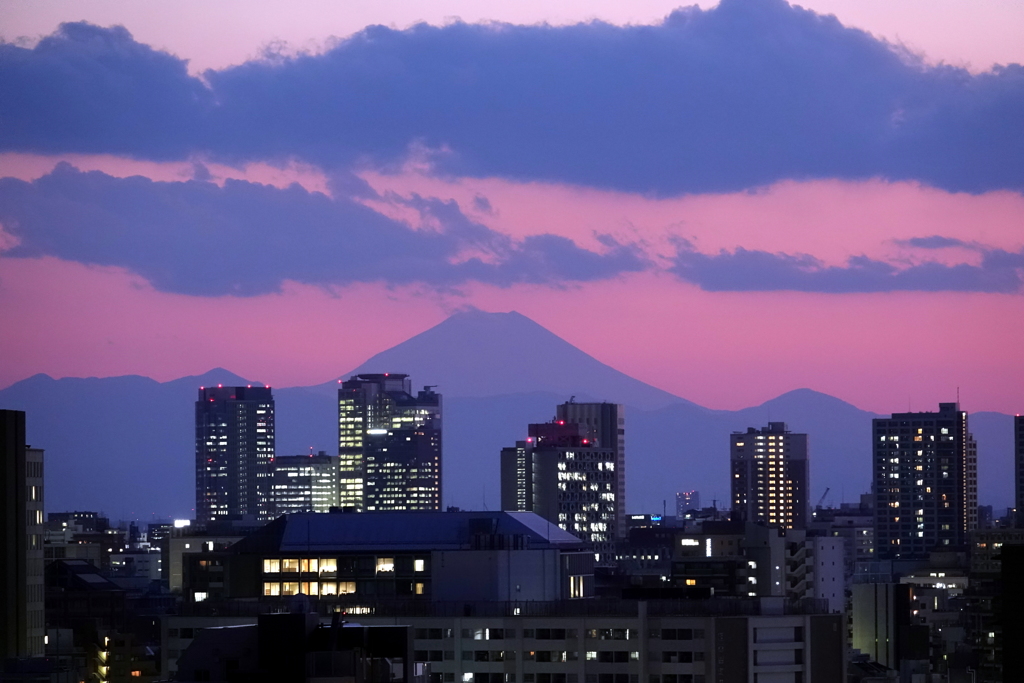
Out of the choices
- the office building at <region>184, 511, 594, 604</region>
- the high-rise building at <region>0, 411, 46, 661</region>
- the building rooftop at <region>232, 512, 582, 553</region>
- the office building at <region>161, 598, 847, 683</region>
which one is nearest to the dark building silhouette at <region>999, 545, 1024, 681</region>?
the office building at <region>161, 598, 847, 683</region>

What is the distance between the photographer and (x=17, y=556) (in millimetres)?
83750

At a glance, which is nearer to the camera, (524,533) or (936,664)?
(524,533)

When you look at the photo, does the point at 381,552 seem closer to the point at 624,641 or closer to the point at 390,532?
the point at 390,532

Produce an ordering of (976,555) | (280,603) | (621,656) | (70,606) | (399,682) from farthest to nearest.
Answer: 1. (976,555)
2. (70,606)
3. (280,603)
4. (621,656)
5. (399,682)

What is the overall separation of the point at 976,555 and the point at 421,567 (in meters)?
100

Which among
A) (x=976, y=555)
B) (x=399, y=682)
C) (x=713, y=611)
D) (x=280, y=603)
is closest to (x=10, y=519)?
(x=280, y=603)

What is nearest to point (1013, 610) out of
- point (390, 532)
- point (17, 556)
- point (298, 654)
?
point (298, 654)

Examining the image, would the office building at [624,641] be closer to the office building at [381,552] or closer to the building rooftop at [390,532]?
the office building at [381,552]

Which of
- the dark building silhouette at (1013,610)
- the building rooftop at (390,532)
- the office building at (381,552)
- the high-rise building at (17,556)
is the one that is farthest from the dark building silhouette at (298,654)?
the building rooftop at (390,532)

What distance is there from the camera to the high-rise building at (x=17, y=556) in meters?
81.3

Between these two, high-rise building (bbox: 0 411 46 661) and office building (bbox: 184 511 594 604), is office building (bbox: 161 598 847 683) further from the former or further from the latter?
office building (bbox: 184 511 594 604)

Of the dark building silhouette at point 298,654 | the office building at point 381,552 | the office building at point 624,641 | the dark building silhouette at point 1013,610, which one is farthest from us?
the office building at point 381,552

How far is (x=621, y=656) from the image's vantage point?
81.3 m

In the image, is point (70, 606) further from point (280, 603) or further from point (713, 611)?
point (713, 611)
